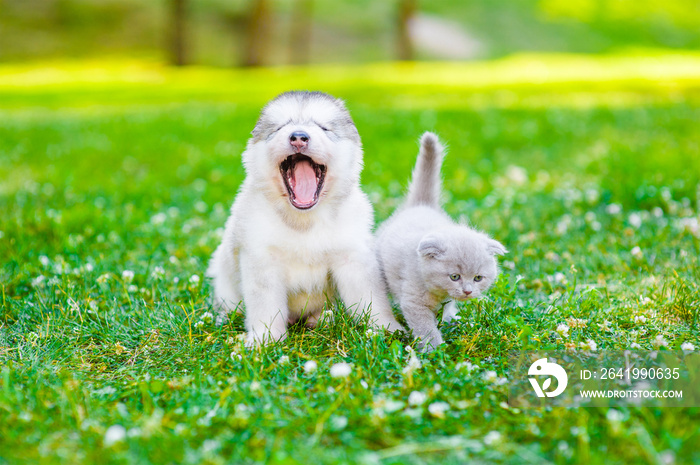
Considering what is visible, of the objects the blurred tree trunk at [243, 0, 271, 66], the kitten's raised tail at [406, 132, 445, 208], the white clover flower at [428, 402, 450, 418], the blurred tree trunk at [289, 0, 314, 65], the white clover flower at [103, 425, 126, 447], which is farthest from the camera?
the blurred tree trunk at [289, 0, 314, 65]

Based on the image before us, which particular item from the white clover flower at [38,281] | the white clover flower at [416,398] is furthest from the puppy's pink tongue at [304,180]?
the white clover flower at [38,281]

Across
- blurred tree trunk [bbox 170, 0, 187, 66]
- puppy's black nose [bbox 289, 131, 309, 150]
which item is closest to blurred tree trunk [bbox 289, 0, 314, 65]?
blurred tree trunk [bbox 170, 0, 187, 66]

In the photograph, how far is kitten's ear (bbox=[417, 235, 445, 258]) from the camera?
333 centimetres

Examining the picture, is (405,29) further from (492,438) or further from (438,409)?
(492,438)

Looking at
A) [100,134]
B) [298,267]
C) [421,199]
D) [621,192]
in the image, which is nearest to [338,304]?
[298,267]

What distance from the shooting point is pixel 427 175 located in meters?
4.25

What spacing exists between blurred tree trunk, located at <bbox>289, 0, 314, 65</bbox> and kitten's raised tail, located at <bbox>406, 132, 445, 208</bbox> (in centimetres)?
3069

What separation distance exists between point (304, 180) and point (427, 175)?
1.26 m

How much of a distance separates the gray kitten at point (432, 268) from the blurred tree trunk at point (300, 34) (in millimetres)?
31362

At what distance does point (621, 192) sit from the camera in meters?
5.64

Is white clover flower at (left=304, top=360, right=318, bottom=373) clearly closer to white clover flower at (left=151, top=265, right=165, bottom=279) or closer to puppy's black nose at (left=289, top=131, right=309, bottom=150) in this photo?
puppy's black nose at (left=289, top=131, right=309, bottom=150)

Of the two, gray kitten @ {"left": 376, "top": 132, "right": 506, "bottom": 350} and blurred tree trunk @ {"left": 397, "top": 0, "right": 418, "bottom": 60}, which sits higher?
blurred tree trunk @ {"left": 397, "top": 0, "right": 418, "bottom": 60}

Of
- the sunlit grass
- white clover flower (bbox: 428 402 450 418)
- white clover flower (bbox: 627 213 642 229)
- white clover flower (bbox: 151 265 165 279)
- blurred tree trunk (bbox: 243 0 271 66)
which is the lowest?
white clover flower (bbox: 428 402 450 418)

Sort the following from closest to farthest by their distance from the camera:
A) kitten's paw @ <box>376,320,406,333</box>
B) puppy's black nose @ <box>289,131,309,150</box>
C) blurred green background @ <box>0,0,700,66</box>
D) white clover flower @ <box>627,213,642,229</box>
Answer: puppy's black nose @ <box>289,131,309,150</box> → kitten's paw @ <box>376,320,406,333</box> → white clover flower @ <box>627,213,642,229</box> → blurred green background @ <box>0,0,700,66</box>
